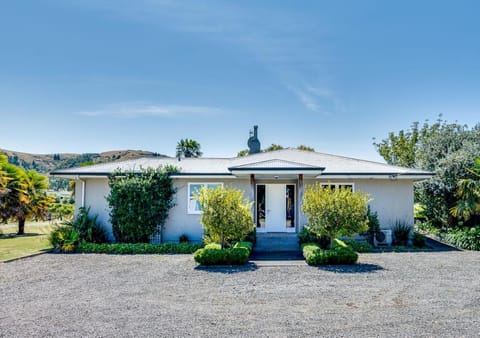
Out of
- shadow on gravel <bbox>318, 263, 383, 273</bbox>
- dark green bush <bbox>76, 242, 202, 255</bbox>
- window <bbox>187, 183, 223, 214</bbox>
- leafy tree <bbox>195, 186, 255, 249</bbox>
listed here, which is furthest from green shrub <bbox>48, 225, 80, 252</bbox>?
shadow on gravel <bbox>318, 263, 383, 273</bbox>

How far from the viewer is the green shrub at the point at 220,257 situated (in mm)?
10719

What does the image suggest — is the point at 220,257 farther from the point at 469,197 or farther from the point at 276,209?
the point at 469,197

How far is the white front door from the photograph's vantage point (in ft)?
52.4

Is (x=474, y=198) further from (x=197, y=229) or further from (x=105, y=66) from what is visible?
(x=105, y=66)

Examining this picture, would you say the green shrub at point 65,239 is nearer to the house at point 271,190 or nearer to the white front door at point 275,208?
the house at point 271,190

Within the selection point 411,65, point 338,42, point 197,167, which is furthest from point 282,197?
point 411,65

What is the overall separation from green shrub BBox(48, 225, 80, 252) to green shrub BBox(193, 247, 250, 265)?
621 cm

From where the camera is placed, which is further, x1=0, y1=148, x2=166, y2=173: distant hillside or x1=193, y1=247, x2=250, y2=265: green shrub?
x1=0, y1=148, x2=166, y2=173: distant hillside

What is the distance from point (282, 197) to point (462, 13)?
35.4ft

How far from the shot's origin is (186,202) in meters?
15.5

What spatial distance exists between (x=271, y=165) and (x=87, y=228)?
349 inches

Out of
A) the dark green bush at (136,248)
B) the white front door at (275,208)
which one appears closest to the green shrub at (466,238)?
the white front door at (275,208)

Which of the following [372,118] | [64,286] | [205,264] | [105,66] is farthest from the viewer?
[372,118]

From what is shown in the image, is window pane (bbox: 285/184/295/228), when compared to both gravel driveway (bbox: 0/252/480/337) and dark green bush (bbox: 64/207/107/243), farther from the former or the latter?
dark green bush (bbox: 64/207/107/243)
